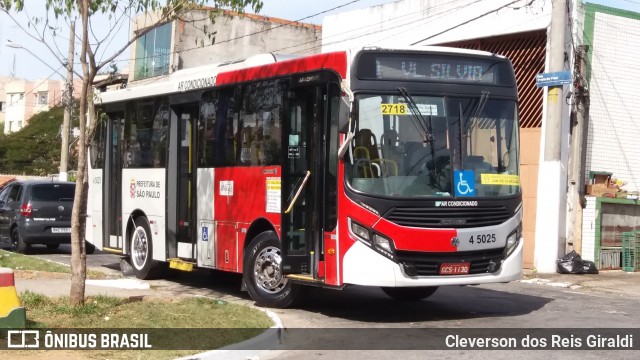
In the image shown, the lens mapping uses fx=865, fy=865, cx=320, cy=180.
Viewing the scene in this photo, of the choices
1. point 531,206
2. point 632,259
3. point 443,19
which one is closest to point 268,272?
point 531,206

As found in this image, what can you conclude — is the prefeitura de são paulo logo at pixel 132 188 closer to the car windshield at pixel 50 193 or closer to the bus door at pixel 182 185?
the bus door at pixel 182 185

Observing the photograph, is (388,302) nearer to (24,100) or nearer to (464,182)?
(464,182)

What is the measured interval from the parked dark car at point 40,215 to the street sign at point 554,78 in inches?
425

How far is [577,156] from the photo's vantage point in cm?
1819

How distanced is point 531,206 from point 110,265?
29.5ft

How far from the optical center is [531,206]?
60.6 ft

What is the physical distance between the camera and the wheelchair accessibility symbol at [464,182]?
10391mm

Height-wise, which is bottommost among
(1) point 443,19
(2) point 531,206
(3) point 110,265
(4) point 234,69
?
(3) point 110,265

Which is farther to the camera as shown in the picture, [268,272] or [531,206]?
[531,206]

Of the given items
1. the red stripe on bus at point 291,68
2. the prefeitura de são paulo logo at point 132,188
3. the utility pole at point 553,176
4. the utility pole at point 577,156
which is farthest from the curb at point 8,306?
the utility pole at point 577,156

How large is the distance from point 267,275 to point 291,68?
281 cm

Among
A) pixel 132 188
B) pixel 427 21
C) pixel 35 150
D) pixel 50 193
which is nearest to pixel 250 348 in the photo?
pixel 132 188

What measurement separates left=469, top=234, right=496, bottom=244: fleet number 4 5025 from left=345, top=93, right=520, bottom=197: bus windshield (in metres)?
0.50

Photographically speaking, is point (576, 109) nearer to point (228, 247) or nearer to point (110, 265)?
point (228, 247)
